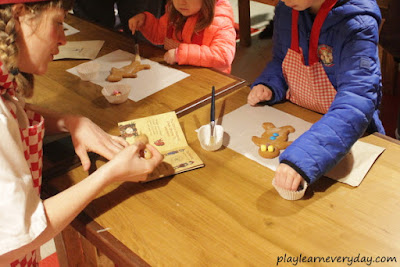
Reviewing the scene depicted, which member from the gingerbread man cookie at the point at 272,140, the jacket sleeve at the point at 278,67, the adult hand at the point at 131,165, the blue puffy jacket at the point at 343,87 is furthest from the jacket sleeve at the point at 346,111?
the adult hand at the point at 131,165

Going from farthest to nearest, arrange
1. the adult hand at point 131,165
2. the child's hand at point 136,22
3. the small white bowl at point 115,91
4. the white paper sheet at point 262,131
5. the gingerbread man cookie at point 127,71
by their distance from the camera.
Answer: the child's hand at point 136,22 → the gingerbread man cookie at point 127,71 → the small white bowl at point 115,91 → the white paper sheet at point 262,131 → the adult hand at point 131,165

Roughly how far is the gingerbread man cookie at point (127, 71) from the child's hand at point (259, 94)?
0.49m

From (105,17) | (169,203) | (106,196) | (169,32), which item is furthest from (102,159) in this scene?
(105,17)

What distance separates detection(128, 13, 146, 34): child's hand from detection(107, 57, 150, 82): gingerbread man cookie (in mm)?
378

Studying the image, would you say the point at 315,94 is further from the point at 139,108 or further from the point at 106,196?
the point at 106,196

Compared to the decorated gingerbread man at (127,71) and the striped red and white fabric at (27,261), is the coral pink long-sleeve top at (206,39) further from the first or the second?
the striped red and white fabric at (27,261)

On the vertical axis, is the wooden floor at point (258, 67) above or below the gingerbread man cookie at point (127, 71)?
below

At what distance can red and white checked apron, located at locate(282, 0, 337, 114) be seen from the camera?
139 cm

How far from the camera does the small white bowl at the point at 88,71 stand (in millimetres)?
1621

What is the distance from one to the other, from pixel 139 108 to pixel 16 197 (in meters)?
0.72

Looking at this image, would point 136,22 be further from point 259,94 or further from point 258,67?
point 258,67

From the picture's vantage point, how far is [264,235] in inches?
36.2

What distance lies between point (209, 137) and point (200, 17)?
2.80 feet

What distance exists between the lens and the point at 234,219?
3.17 ft
